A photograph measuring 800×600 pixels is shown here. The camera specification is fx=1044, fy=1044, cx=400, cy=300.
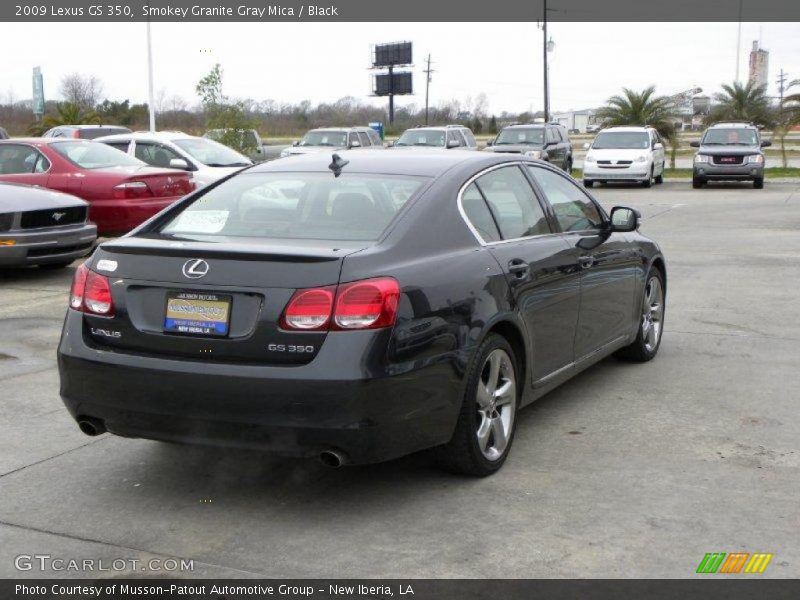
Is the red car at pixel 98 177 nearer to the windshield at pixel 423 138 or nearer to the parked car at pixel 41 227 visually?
the parked car at pixel 41 227

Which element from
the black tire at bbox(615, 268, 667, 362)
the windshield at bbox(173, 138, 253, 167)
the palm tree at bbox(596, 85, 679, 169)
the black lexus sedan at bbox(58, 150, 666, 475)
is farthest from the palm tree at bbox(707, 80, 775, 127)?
the black lexus sedan at bbox(58, 150, 666, 475)

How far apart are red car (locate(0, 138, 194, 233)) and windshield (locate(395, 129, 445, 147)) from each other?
15.5m

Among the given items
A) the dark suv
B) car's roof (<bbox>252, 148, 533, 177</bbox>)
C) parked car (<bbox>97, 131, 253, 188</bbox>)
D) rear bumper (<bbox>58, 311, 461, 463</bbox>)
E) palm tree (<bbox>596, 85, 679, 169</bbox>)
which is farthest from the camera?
palm tree (<bbox>596, 85, 679, 169</bbox>)

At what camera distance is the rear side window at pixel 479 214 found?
5195 mm

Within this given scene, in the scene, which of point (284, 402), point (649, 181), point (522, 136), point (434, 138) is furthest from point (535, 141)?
point (284, 402)

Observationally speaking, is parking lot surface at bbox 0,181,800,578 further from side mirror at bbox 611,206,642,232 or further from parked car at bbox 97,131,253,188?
parked car at bbox 97,131,253,188

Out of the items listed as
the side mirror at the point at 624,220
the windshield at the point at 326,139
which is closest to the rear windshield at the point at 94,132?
the windshield at the point at 326,139

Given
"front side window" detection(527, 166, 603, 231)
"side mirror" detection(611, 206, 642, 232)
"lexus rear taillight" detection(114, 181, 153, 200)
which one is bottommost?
"lexus rear taillight" detection(114, 181, 153, 200)

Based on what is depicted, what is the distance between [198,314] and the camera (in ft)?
14.4

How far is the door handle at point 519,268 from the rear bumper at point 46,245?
7.44 m

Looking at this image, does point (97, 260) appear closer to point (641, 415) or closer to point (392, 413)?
point (392, 413)

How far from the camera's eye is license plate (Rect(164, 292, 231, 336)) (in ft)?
14.3

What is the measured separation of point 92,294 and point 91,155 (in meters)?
10.1

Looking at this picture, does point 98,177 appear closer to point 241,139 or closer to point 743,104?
point 241,139
